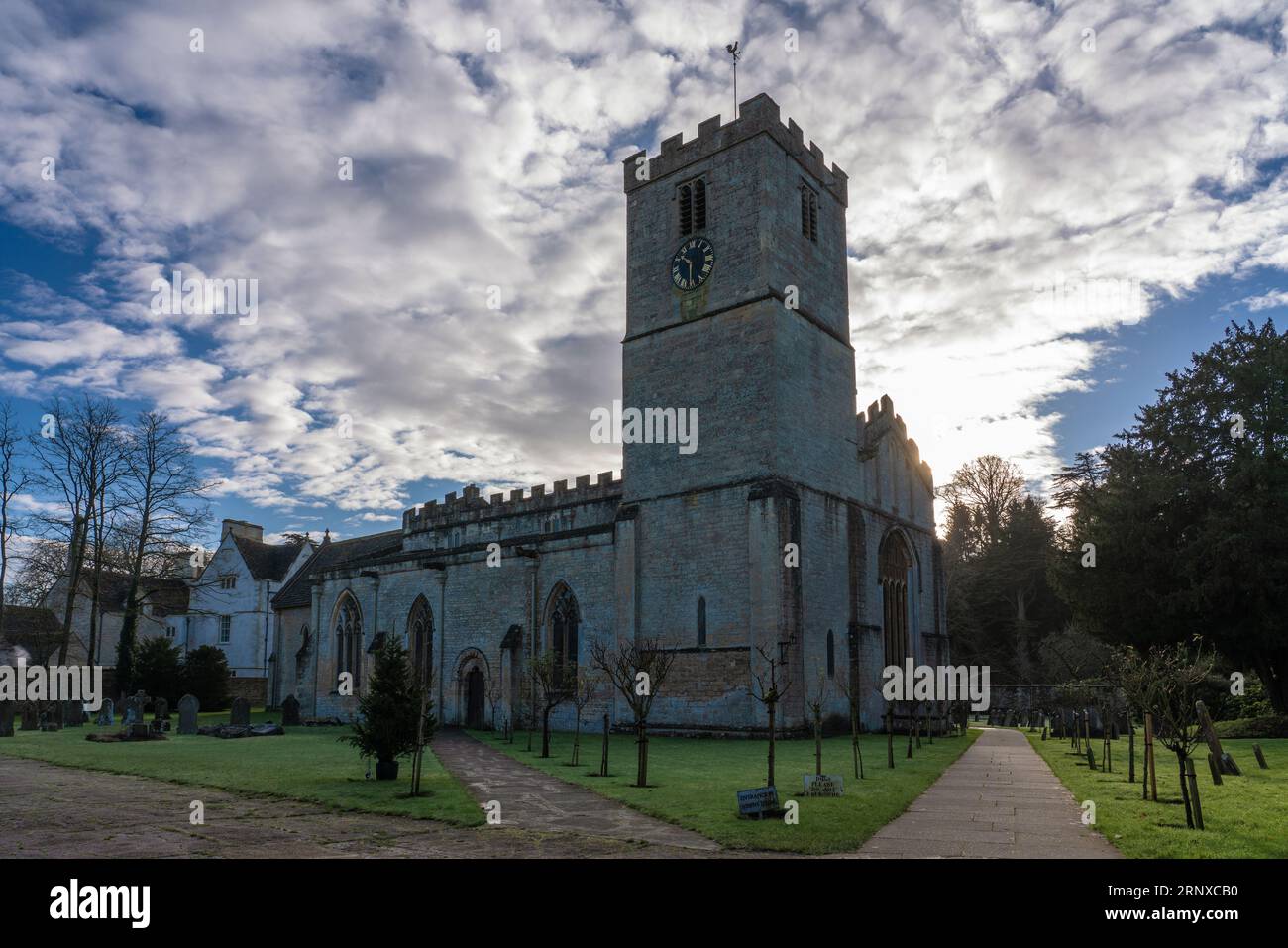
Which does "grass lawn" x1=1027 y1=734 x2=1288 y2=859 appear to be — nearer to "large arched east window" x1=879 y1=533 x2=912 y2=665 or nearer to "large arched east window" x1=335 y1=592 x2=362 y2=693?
"large arched east window" x1=879 y1=533 x2=912 y2=665

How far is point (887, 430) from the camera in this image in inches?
1414

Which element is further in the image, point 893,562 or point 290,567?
point 290,567

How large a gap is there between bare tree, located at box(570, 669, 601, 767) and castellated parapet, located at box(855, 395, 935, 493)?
13516 millimetres

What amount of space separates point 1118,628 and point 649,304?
21117mm

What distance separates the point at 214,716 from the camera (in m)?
46.0

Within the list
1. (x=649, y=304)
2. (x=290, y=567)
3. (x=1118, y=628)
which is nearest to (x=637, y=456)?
(x=649, y=304)

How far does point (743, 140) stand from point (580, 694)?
65.2 feet

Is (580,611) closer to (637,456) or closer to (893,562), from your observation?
(637,456)

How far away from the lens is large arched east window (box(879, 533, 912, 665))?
34.1 meters

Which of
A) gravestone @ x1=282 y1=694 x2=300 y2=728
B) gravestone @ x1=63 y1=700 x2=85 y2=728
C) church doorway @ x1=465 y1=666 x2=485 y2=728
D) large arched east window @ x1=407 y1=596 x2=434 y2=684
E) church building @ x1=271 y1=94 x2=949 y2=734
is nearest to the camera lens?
church building @ x1=271 y1=94 x2=949 y2=734

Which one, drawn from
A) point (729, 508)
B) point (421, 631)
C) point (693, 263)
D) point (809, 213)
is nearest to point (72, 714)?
point (421, 631)

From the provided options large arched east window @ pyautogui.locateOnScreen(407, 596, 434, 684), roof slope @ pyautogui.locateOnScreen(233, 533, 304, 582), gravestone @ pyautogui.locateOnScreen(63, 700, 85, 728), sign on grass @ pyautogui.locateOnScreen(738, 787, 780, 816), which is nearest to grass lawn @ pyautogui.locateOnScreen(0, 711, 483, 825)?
sign on grass @ pyautogui.locateOnScreen(738, 787, 780, 816)

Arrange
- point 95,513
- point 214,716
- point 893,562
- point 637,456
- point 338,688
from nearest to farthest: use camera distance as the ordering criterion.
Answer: point 637,456
point 893,562
point 95,513
point 338,688
point 214,716
